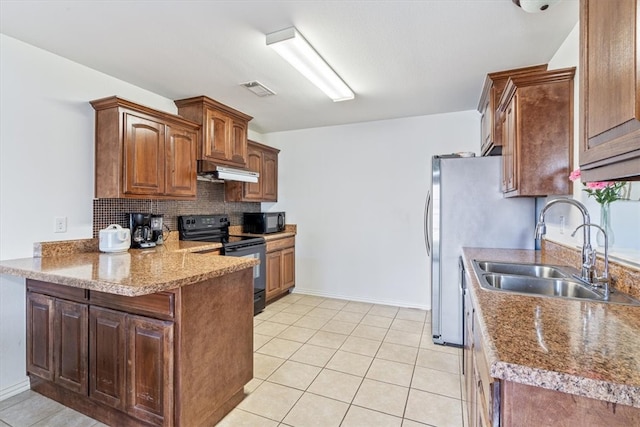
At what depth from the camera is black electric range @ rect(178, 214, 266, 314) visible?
3.43 metres

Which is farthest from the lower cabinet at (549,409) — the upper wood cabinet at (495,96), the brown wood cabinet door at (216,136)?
the brown wood cabinet door at (216,136)

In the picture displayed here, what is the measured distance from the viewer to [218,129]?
3445 millimetres

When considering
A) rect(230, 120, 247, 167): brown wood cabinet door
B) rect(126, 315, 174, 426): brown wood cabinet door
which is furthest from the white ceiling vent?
rect(126, 315, 174, 426): brown wood cabinet door

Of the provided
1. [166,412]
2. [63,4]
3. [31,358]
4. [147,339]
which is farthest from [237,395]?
[63,4]

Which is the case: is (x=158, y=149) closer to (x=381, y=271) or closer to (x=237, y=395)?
(x=237, y=395)

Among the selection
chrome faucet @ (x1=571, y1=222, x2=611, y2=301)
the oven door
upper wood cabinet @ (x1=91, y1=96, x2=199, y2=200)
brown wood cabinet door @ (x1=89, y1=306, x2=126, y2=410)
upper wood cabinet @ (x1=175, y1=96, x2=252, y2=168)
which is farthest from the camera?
the oven door

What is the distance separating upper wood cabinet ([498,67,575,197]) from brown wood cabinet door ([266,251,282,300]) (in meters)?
2.95

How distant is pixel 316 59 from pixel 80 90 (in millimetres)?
1984

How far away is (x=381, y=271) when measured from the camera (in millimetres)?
4141

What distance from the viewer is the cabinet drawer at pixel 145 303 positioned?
62.8 inches

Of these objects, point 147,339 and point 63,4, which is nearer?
point 147,339

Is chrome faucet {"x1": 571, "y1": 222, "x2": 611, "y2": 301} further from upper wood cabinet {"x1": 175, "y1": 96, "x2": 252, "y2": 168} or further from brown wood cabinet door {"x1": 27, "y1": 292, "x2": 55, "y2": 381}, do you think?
upper wood cabinet {"x1": 175, "y1": 96, "x2": 252, "y2": 168}

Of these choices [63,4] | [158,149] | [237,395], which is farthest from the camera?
[158,149]

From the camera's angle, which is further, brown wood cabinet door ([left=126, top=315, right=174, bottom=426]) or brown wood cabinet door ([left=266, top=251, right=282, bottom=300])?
brown wood cabinet door ([left=266, top=251, right=282, bottom=300])
